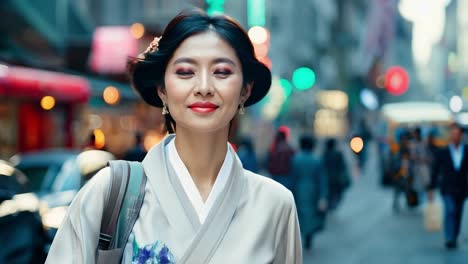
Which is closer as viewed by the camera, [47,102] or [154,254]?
[154,254]

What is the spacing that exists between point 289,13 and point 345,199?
45.5 metres

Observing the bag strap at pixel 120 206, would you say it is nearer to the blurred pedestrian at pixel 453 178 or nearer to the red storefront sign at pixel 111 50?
the blurred pedestrian at pixel 453 178

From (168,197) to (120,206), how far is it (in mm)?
154

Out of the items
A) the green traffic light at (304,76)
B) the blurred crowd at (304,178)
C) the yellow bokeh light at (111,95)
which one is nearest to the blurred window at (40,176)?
the blurred crowd at (304,178)

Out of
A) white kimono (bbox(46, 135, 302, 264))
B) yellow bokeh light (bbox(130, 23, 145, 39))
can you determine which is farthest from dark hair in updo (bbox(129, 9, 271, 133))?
yellow bokeh light (bbox(130, 23, 145, 39))

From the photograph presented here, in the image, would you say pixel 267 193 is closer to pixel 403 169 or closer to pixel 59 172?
pixel 59 172

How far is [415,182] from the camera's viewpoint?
1773cm

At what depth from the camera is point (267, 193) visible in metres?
2.95

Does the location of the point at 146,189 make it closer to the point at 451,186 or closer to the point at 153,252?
the point at 153,252

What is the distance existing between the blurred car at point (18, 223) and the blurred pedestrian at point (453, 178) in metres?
6.72

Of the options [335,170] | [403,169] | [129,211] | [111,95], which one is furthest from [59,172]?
[111,95]

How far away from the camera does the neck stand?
9.55 feet

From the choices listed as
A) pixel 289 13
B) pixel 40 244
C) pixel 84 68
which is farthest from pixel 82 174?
pixel 289 13

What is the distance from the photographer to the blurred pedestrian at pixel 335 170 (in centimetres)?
1678
